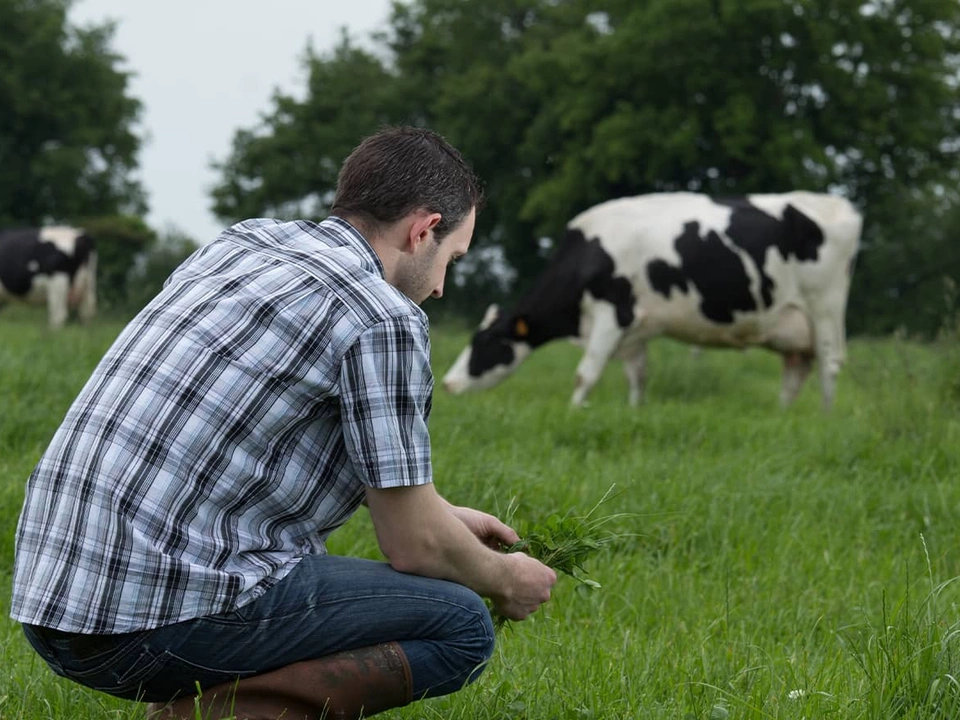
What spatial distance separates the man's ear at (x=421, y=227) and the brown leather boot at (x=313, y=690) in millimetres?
934

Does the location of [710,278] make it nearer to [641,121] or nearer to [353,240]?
[353,240]

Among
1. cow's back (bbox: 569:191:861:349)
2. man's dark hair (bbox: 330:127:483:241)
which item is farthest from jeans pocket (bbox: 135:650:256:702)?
cow's back (bbox: 569:191:861:349)

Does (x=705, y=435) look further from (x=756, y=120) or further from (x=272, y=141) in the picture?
(x=272, y=141)

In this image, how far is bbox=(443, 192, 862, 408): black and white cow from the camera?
1152 centimetres

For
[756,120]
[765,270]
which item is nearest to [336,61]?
[756,120]

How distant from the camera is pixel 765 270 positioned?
11539 millimetres

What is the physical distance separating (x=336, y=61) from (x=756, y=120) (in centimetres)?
1789

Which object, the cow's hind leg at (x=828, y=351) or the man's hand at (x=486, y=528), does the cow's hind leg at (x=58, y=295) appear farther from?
the man's hand at (x=486, y=528)

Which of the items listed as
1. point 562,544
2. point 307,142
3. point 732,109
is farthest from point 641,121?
point 562,544

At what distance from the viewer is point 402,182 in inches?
111

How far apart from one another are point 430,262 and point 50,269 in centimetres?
1938

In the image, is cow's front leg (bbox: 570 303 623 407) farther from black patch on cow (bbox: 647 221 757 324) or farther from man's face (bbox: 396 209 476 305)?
man's face (bbox: 396 209 476 305)

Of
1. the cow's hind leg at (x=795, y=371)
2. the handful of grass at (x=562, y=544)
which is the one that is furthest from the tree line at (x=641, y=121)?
the handful of grass at (x=562, y=544)

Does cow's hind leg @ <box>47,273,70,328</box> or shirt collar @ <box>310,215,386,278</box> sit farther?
cow's hind leg @ <box>47,273,70,328</box>
